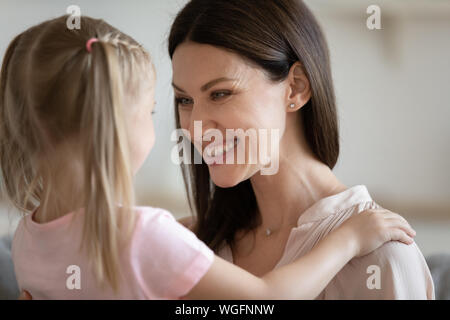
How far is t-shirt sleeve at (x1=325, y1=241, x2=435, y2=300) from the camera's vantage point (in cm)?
131

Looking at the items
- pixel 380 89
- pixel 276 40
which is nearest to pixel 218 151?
pixel 276 40

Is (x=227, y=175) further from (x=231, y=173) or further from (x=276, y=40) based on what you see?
(x=276, y=40)

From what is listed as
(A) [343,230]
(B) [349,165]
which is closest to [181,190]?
(B) [349,165]

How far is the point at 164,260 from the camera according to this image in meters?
1.05

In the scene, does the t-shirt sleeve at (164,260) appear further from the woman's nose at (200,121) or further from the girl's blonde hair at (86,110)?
the woman's nose at (200,121)

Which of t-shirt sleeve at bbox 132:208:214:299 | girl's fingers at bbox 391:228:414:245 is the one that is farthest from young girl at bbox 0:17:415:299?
girl's fingers at bbox 391:228:414:245

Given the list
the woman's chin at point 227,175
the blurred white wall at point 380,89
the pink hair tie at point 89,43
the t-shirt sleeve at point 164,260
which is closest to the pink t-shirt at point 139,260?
the t-shirt sleeve at point 164,260

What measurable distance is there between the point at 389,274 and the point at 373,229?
0.37 feet

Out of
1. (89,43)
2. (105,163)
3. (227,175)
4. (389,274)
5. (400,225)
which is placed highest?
(89,43)

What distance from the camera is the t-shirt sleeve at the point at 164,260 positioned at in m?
1.05

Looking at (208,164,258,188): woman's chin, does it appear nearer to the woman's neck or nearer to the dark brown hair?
the woman's neck
